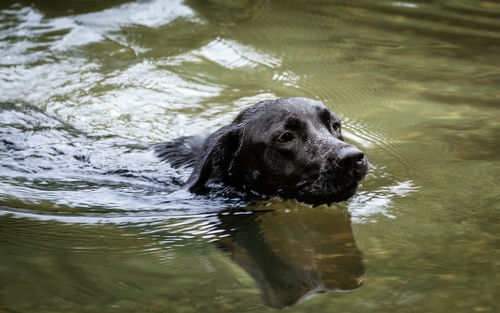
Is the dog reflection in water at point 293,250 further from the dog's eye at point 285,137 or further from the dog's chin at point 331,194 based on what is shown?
the dog's eye at point 285,137

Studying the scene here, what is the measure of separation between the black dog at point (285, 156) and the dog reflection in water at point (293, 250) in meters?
0.19

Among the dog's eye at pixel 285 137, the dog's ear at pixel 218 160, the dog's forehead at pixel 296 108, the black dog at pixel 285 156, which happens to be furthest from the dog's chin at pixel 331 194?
the dog's ear at pixel 218 160

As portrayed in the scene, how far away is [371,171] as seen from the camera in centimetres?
480

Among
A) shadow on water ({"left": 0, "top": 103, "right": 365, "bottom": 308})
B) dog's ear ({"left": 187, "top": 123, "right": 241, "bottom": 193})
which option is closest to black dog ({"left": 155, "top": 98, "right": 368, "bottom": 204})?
dog's ear ({"left": 187, "top": 123, "right": 241, "bottom": 193})

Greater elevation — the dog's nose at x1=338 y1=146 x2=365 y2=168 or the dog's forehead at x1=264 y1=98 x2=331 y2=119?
the dog's forehead at x1=264 y1=98 x2=331 y2=119

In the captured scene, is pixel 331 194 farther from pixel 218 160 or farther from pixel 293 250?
pixel 218 160

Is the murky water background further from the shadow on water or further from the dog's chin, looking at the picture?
the dog's chin

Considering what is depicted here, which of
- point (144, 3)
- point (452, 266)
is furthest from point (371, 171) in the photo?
point (144, 3)

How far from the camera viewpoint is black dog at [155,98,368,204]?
3.73 m

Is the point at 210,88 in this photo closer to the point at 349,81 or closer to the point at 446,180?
the point at 349,81

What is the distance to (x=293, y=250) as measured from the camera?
10.9 feet

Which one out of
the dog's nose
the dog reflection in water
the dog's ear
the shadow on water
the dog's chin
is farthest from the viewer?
A: the dog's ear

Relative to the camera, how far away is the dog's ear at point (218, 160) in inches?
174

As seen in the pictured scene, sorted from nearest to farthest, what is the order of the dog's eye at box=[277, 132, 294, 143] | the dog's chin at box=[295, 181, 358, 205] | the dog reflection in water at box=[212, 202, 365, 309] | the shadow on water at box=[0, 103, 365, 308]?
1. the dog reflection in water at box=[212, 202, 365, 309]
2. the shadow on water at box=[0, 103, 365, 308]
3. the dog's chin at box=[295, 181, 358, 205]
4. the dog's eye at box=[277, 132, 294, 143]
